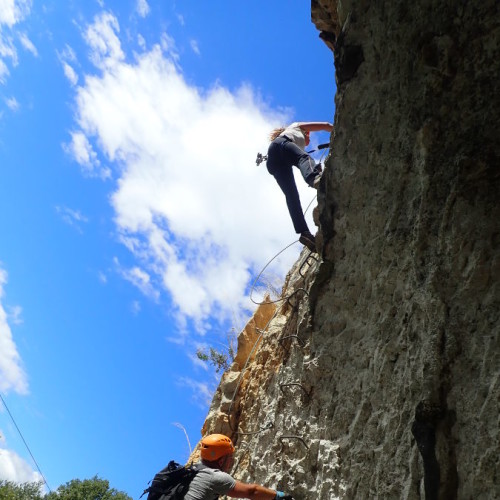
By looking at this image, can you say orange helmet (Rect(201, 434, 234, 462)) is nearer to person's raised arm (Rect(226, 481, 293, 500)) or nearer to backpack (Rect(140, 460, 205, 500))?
backpack (Rect(140, 460, 205, 500))

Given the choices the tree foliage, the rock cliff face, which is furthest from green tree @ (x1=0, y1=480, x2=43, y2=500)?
the rock cliff face

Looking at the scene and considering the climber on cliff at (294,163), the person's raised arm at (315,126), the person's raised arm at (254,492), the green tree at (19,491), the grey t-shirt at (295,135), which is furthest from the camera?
the green tree at (19,491)

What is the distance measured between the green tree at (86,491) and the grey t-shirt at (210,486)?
938 inches

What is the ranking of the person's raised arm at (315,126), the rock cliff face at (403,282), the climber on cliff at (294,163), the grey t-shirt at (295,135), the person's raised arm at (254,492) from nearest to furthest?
the rock cliff face at (403,282) < the person's raised arm at (254,492) < the climber on cliff at (294,163) < the grey t-shirt at (295,135) < the person's raised arm at (315,126)

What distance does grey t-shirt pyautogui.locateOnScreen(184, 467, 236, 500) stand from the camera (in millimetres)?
4117

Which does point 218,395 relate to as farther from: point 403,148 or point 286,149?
point 403,148

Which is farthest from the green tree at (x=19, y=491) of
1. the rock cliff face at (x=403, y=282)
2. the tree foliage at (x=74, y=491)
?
the rock cliff face at (x=403, y=282)

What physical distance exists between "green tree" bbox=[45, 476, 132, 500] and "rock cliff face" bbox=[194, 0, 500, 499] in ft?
75.7

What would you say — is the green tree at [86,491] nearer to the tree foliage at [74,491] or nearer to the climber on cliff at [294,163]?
the tree foliage at [74,491]

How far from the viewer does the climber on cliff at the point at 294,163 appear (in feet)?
20.3

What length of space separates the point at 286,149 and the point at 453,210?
147 inches

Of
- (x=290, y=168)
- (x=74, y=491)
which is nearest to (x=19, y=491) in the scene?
(x=74, y=491)

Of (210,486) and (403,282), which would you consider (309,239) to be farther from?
(210,486)

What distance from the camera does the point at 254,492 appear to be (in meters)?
4.11
